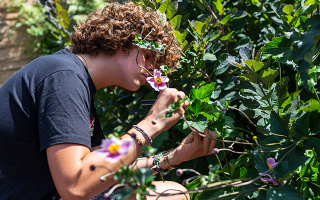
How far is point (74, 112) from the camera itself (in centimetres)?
107

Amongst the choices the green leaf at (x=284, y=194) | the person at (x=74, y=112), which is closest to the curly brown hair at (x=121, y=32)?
the person at (x=74, y=112)

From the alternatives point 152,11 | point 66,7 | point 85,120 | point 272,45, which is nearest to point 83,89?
point 85,120

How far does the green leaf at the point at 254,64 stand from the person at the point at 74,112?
0.88ft

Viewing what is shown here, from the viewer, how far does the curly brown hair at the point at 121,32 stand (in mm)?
1389

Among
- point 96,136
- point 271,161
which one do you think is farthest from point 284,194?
point 96,136

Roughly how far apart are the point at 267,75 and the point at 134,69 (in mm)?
616

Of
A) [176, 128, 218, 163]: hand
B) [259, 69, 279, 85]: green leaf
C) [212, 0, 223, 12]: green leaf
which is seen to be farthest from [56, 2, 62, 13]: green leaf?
[259, 69, 279, 85]: green leaf

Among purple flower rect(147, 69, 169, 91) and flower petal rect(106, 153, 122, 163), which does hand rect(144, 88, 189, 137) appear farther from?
flower petal rect(106, 153, 122, 163)

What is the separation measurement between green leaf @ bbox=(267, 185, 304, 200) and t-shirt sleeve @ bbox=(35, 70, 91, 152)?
2.26 ft

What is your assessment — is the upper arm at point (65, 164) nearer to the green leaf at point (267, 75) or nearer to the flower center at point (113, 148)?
the flower center at point (113, 148)

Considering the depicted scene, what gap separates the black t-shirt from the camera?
1.05 metres

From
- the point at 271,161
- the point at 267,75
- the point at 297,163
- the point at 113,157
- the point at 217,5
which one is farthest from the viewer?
the point at 217,5

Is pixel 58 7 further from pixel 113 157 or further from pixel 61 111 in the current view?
pixel 113 157

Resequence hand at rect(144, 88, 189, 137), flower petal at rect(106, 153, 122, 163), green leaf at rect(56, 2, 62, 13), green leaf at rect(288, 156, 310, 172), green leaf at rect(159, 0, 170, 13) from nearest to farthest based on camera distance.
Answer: flower petal at rect(106, 153, 122, 163) → green leaf at rect(288, 156, 310, 172) → hand at rect(144, 88, 189, 137) → green leaf at rect(159, 0, 170, 13) → green leaf at rect(56, 2, 62, 13)
